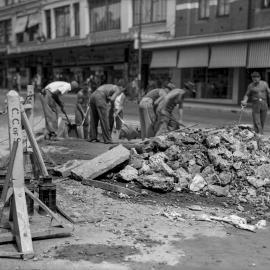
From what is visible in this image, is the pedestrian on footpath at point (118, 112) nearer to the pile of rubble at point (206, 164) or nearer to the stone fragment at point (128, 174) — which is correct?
the pile of rubble at point (206, 164)

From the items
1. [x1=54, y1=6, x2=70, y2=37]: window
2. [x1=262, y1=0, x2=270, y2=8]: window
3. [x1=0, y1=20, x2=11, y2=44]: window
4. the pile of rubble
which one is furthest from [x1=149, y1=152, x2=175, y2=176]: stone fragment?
[x1=0, y1=20, x2=11, y2=44]: window

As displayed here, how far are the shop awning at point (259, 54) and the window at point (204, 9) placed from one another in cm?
525

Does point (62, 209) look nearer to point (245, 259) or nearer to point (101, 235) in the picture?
point (101, 235)

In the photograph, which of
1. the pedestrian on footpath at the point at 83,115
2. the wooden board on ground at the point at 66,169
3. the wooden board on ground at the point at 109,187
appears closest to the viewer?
the wooden board on ground at the point at 109,187

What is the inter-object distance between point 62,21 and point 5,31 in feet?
45.4

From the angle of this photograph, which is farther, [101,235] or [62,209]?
[62,209]

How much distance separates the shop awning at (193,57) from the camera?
26.1 m

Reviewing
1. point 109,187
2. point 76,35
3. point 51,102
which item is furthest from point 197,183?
point 76,35

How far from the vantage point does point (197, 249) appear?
4.77 metres

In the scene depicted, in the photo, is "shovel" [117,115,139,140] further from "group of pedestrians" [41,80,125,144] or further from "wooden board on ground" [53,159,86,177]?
"wooden board on ground" [53,159,86,177]

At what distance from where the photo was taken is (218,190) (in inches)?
274

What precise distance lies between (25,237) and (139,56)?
25.3m

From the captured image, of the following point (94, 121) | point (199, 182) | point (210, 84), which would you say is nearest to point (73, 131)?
point (94, 121)

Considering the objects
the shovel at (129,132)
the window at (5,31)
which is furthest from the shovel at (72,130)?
the window at (5,31)
